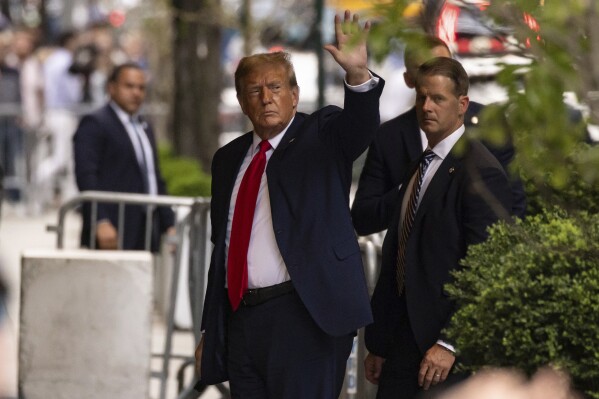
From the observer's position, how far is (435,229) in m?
5.75

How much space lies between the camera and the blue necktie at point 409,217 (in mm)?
5871

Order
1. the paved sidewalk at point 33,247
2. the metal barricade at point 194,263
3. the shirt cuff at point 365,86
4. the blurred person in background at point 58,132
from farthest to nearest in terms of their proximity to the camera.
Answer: the blurred person in background at point 58,132 < the paved sidewalk at point 33,247 < the metal barricade at point 194,263 < the shirt cuff at point 365,86

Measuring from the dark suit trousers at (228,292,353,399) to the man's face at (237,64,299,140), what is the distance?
659mm

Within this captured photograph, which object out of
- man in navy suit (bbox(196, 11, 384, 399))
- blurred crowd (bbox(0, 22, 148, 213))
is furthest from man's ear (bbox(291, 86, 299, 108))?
blurred crowd (bbox(0, 22, 148, 213))

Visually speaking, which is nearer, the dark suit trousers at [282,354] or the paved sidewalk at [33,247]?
the dark suit trousers at [282,354]

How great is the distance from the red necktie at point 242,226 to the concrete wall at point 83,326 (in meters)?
2.27

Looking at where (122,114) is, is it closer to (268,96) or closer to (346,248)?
(268,96)

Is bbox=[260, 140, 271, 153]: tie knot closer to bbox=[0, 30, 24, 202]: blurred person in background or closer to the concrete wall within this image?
the concrete wall

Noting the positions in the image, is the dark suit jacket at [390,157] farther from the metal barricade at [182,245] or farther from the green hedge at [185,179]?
the green hedge at [185,179]

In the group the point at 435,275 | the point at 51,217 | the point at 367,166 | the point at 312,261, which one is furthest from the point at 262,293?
the point at 51,217

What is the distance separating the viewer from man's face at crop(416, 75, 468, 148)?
228 inches

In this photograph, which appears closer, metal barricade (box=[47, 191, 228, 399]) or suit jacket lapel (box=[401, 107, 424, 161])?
suit jacket lapel (box=[401, 107, 424, 161])

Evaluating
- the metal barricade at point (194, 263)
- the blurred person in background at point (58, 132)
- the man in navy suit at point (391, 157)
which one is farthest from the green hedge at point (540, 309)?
the blurred person in background at point (58, 132)

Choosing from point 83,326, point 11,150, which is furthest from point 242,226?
point 11,150
